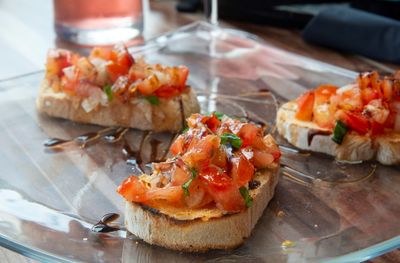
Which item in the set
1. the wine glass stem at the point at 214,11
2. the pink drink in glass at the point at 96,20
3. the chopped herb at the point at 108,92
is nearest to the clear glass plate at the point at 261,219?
the chopped herb at the point at 108,92

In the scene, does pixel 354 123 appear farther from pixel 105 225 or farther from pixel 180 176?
pixel 105 225

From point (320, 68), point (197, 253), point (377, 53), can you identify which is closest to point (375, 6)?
point (377, 53)

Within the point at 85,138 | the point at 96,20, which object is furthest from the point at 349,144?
the point at 96,20

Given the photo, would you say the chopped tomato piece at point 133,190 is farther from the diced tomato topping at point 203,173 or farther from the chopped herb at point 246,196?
the chopped herb at point 246,196

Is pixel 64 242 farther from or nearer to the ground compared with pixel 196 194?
nearer to the ground

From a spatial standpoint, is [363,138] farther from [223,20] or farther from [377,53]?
[223,20]

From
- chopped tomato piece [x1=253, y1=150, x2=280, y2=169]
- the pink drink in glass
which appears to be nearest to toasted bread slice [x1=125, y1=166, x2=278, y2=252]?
chopped tomato piece [x1=253, y1=150, x2=280, y2=169]

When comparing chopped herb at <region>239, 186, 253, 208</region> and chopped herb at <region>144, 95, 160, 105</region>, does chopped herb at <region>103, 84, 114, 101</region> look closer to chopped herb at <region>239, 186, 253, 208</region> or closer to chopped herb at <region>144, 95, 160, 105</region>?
chopped herb at <region>144, 95, 160, 105</region>
